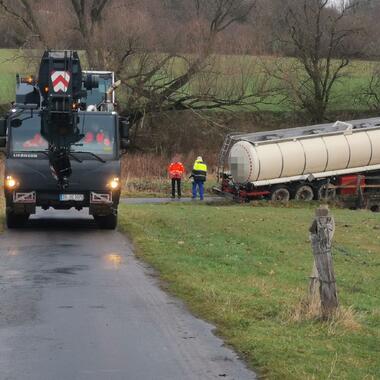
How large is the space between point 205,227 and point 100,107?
405cm

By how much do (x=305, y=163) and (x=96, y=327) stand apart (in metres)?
28.3

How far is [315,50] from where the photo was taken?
193 feet

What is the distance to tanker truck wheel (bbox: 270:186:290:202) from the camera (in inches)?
1447

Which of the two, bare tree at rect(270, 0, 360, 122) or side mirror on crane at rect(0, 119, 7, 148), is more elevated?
bare tree at rect(270, 0, 360, 122)

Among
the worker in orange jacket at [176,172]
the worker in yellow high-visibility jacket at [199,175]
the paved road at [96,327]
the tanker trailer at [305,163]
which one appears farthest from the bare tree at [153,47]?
the paved road at [96,327]

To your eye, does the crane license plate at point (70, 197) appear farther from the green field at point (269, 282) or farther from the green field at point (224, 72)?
the green field at point (224, 72)

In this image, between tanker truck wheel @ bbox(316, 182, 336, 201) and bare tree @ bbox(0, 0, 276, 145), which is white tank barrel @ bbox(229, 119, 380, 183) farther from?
bare tree @ bbox(0, 0, 276, 145)

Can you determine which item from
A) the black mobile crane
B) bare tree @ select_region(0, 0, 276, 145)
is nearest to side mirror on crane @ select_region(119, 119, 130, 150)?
the black mobile crane

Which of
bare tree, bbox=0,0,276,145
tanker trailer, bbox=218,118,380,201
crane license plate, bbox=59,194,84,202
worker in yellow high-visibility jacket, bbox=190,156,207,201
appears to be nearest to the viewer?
crane license plate, bbox=59,194,84,202

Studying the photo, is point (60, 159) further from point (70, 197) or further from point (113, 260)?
point (113, 260)

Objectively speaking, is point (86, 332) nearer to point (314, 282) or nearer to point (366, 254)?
point (314, 282)

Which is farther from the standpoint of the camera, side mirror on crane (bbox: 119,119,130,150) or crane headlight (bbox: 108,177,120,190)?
side mirror on crane (bbox: 119,119,130,150)

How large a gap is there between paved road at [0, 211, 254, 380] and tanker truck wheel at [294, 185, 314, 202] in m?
22.8

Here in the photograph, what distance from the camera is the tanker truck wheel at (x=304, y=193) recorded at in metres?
37.0
